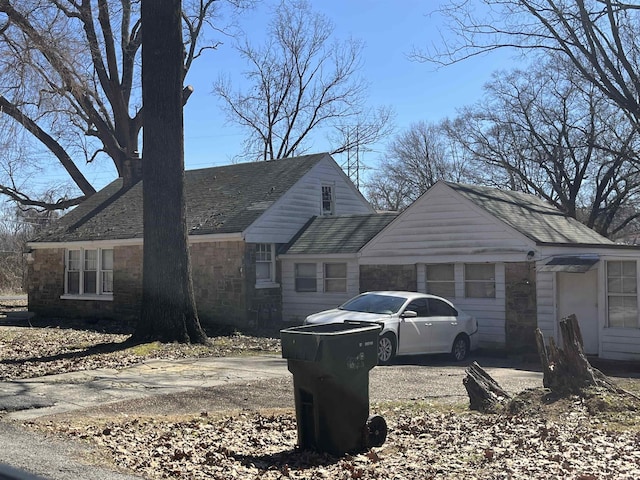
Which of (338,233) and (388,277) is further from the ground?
(338,233)

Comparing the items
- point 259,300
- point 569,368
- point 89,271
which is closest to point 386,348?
point 569,368

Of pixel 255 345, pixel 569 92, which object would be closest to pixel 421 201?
pixel 255 345

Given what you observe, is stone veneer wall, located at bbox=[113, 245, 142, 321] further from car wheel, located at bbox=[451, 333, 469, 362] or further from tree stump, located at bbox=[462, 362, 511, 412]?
tree stump, located at bbox=[462, 362, 511, 412]

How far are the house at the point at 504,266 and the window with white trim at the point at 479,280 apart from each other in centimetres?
3

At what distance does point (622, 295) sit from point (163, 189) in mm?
10587

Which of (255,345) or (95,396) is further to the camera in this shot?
(255,345)

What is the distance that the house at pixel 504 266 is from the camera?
623 inches

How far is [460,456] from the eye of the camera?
22.6ft

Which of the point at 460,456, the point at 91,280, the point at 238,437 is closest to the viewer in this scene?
the point at 460,456

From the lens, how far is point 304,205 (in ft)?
78.3

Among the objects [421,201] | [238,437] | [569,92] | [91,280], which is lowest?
[238,437]

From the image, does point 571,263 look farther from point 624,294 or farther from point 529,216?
point 529,216

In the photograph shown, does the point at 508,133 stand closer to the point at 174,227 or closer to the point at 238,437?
the point at 174,227

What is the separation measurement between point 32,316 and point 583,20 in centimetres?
2094
